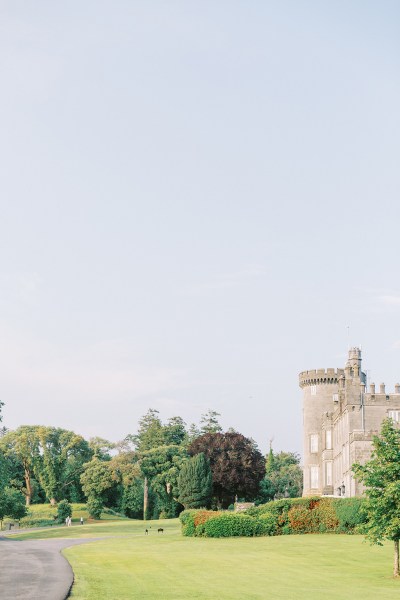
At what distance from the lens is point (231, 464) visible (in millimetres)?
91062

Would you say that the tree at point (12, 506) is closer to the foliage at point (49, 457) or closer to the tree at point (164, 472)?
the tree at point (164, 472)

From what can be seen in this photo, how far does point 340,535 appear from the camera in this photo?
186 ft

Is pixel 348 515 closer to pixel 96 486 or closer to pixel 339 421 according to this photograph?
pixel 339 421

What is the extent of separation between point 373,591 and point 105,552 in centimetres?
2209

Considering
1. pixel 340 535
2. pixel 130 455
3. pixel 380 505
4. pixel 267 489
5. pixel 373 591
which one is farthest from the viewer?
pixel 267 489

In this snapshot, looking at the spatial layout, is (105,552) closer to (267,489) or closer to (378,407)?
(378,407)

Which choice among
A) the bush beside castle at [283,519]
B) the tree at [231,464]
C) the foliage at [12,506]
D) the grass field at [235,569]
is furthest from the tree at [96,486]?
the grass field at [235,569]

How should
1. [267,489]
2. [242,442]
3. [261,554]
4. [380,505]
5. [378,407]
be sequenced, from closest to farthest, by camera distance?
[380,505], [261,554], [378,407], [242,442], [267,489]

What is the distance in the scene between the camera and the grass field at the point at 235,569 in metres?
26.1

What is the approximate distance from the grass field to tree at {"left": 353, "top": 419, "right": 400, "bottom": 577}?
1748 mm

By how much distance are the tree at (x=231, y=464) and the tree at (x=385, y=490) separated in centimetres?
5895

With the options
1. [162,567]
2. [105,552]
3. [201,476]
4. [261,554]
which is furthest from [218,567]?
[201,476]

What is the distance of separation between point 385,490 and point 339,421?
175ft

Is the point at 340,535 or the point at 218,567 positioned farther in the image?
the point at 340,535
